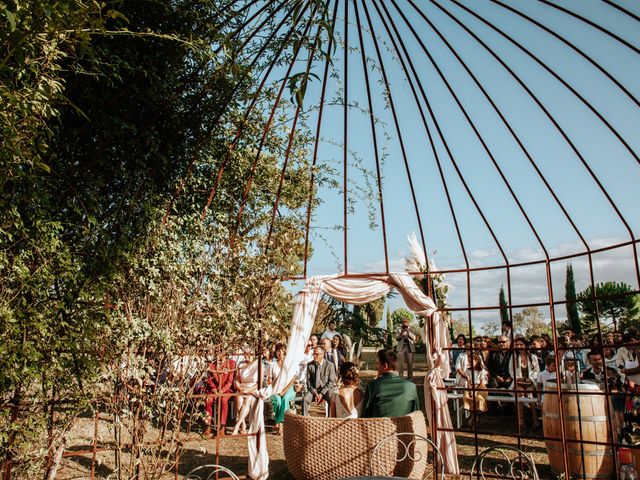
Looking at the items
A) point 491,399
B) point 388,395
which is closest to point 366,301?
point 388,395

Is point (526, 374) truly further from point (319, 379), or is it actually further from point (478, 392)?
point (319, 379)

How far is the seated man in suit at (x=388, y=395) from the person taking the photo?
219 inches

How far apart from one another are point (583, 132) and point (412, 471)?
4.09 m

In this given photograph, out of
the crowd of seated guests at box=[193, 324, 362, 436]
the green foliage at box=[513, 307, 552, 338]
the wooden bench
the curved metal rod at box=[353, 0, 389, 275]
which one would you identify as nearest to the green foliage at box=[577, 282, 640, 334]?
the green foliage at box=[513, 307, 552, 338]

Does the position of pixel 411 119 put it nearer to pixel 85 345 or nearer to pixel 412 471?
pixel 412 471

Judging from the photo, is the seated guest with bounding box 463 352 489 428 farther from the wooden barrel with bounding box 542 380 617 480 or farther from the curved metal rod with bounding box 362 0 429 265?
the curved metal rod with bounding box 362 0 429 265

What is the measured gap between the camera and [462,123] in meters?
6.17

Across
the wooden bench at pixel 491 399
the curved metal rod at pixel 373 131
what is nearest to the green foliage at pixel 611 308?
the wooden bench at pixel 491 399

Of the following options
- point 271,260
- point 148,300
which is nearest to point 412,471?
point 271,260

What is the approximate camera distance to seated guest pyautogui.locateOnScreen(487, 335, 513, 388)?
9484 millimetres

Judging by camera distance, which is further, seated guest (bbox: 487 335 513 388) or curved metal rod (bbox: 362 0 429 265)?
seated guest (bbox: 487 335 513 388)

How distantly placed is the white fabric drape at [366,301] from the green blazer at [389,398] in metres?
1.42

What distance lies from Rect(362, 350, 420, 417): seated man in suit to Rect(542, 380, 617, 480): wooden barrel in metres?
1.78

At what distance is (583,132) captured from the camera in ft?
18.2
